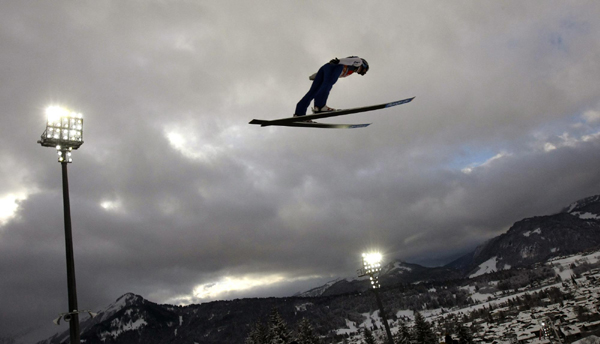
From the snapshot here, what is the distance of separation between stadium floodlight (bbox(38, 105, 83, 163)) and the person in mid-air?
9266 mm

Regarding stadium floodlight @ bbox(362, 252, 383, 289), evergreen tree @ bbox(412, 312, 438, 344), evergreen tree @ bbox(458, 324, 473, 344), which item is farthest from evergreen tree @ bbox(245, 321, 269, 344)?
evergreen tree @ bbox(458, 324, 473, 344)

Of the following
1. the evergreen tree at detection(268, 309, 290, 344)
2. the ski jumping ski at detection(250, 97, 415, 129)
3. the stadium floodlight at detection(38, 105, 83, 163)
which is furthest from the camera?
the evergreen tree at detection(268, 309, 290, 344)

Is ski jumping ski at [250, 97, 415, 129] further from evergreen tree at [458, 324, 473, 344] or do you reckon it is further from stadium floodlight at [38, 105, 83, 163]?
evergreen tree at [458, 324, 473, 344]

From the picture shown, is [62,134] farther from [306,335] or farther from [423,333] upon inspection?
[423,333]

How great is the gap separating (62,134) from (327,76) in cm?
1058

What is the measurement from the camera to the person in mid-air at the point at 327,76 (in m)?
8.95

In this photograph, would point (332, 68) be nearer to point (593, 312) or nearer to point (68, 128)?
point (68, 128)

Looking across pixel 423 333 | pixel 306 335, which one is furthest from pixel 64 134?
pixel 423 333

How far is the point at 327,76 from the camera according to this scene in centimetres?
904

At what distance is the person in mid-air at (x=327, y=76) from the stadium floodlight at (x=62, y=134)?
9.27 metres

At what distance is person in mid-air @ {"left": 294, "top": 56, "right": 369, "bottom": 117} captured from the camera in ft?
29.4

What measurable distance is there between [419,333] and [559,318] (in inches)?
5672

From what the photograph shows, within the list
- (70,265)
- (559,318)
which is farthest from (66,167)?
(559,318)

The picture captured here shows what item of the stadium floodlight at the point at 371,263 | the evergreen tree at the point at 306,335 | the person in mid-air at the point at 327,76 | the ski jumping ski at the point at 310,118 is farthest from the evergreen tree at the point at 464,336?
the person in mid-air at the point at 327,76
